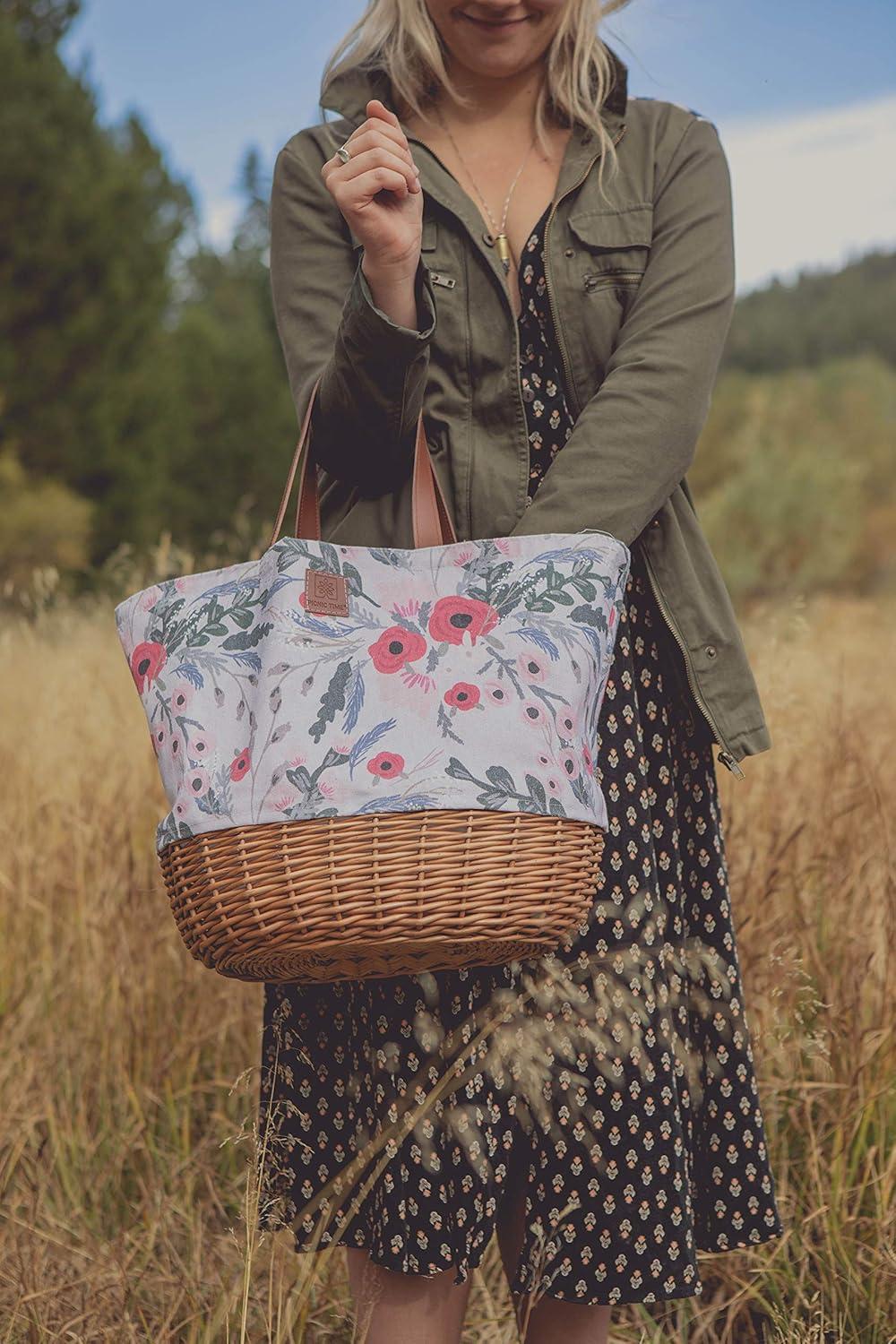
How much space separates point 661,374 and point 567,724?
0.43m

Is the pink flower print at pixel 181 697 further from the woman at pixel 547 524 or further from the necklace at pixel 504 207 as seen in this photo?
the necklace at pixel 504 207

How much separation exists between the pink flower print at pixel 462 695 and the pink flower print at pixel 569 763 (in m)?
0.09

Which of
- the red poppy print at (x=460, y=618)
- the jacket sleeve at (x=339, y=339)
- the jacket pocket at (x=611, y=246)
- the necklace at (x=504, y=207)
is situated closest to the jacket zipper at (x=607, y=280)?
the jacket pocket at (x=611, y=246)

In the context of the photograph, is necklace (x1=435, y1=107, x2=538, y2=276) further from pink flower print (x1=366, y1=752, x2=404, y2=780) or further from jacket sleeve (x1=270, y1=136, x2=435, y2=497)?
pink flower print (x1=366, y1=752, x2=404, y2=780)

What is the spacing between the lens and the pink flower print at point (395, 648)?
1192mm

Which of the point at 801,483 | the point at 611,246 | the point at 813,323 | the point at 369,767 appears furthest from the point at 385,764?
the point at 813,323

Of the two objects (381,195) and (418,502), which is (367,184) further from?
(418,502)

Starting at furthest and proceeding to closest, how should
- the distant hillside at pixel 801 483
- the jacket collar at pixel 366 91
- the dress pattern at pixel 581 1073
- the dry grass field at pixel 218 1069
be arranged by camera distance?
the distant hillside at pixel 801 483 → the dry grass field at pixel 218 1069 → the jacket collar at pixel 366 91 → the dress pattern at pixel 581 1073

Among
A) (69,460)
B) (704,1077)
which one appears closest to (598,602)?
(704,1077)

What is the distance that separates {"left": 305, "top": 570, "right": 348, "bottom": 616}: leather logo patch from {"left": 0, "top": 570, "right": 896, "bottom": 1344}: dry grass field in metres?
0.51

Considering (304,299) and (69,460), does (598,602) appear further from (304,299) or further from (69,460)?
(69,460)

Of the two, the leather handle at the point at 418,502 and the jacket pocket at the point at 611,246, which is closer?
the leather handle at the point at 418,502

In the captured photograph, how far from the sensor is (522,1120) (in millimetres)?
→ 1342

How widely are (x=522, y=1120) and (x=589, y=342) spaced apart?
858mm
